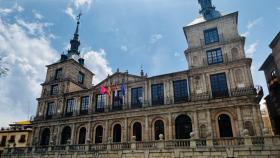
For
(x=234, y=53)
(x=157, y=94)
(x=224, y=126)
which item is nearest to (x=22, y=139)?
(x=157, y=94)

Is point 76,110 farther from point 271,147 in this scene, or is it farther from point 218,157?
point 271,147

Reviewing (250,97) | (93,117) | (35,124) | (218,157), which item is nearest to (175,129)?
(218,157)

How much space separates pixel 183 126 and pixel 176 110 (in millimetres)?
1734

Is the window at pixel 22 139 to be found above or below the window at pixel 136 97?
below

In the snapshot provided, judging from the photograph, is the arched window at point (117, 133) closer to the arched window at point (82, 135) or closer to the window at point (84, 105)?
the arched window at point (82, 135)

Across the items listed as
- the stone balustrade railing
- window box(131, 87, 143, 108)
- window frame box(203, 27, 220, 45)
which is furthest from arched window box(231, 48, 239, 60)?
window box(131, 87, 143, 108)

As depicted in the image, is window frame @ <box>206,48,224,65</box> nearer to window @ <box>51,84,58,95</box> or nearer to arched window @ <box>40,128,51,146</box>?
window @ <box>51,84,58,95</box>

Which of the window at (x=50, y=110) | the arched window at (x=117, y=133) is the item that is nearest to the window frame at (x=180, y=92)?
the arched window at (x=117, y=133)

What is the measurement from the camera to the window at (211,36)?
79.0 ft

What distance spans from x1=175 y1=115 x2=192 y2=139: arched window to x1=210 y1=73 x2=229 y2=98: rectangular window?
3.68 m

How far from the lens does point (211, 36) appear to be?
24.4m

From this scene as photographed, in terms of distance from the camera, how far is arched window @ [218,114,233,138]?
19.8 m

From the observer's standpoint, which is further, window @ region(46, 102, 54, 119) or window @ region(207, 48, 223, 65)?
window @ region(46, 102, 54, 119)

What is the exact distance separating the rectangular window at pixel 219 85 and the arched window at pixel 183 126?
3675 mm
